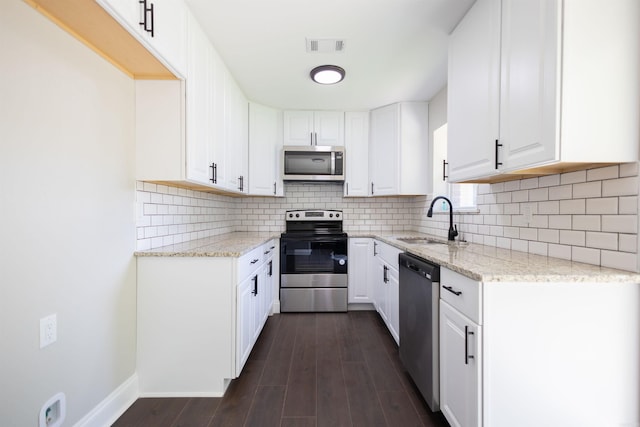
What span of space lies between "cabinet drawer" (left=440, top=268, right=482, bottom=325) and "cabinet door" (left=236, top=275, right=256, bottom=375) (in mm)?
1232

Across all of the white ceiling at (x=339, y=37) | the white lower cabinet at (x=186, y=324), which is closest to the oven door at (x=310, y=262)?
the white lower cabinet at (x=186, y=324)

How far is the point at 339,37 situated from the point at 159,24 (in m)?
1.10

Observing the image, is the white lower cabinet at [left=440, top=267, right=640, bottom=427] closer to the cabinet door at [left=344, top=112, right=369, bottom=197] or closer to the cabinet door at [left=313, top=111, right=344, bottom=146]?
the cabinet door at [left=344, top=112, right=369, bottom=197]

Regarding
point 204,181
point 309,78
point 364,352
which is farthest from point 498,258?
point 309,78

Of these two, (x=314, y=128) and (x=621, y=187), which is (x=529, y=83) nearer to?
(x=621, y=187)

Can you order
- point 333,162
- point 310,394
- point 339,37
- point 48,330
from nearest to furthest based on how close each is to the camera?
point 48,330 < point 310,394 < point 339,37 < point 333,162

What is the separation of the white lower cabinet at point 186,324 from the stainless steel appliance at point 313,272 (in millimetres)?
1412

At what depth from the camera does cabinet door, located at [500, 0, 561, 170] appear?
1.11 m

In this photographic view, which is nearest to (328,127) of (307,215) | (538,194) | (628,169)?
(307,215)

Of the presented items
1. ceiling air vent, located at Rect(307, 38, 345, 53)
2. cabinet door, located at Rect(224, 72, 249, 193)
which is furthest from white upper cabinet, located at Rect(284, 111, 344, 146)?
ceiling air vent, located at Rect(307, 38, 345, 53)

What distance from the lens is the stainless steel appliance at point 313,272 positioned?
10.5ft

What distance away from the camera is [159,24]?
1397mm

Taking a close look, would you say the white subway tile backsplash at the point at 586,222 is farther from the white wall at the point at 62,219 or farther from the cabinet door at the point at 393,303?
the white wall at the point at 62,219

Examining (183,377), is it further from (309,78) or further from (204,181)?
(309,78)
